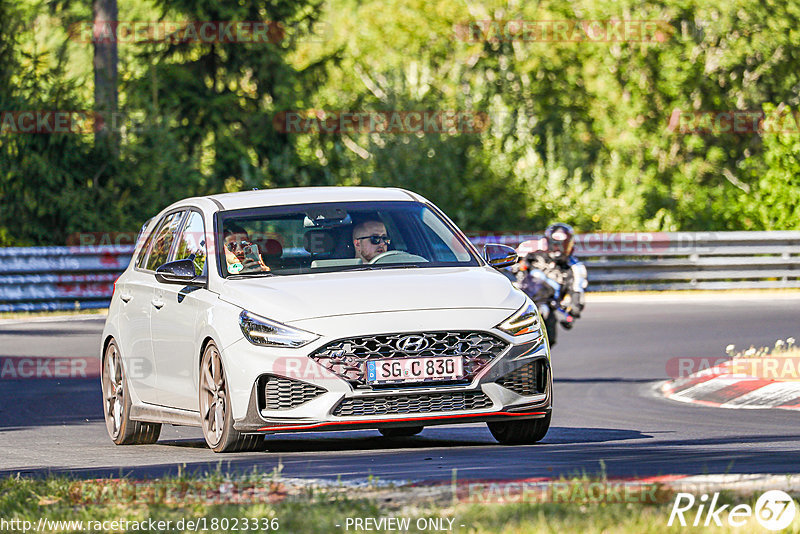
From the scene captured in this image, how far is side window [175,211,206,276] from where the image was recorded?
10.9 metres

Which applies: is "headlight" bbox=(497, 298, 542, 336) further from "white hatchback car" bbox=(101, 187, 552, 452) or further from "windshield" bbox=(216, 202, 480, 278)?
"windshield" bbox=(216, 202, 480, 278)

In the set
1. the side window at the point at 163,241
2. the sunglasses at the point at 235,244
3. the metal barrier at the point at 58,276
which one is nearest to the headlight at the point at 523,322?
the sunglasses at the point at 235,244

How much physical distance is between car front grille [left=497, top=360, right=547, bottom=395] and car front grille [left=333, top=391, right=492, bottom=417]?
0.76 feet

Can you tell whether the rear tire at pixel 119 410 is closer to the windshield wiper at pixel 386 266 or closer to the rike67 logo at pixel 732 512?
the windshield wiper at pixel 386 266

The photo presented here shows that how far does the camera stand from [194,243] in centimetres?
1114

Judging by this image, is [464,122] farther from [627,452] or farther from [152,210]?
[627,452]

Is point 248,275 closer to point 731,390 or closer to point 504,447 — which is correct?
point 504,447

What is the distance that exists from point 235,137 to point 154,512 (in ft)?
113

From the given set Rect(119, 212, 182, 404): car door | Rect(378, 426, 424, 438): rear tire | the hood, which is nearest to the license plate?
the hood

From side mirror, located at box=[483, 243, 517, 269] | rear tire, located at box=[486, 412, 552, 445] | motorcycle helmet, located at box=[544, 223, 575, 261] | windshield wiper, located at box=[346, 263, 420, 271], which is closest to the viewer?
rear tire, located at box=[486, 412, 552, 445]

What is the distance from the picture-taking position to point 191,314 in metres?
10.5

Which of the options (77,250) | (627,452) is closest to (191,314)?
(627,452)

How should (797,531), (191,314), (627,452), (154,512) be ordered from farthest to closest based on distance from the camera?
(191,314) < (627,452) < (154,512) < (797,531)

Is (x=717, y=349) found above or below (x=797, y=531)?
below
